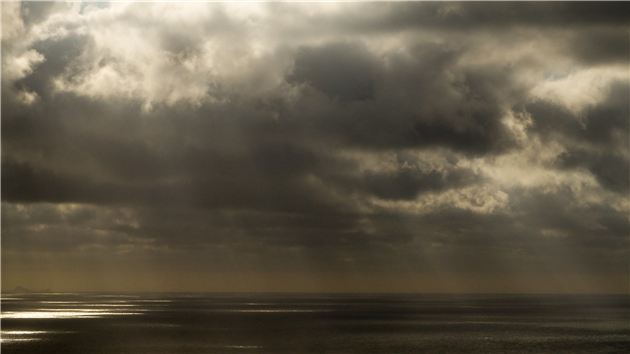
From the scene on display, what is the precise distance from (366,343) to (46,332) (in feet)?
217

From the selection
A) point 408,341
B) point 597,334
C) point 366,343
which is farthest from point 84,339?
point 597,334

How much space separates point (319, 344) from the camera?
Result: 8600 centimetres

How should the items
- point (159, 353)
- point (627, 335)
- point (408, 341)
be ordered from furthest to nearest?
point (627, 335) < point (408, 341) < point (159, 353)

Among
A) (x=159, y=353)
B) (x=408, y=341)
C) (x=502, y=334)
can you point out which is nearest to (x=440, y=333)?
(x=502, y=334)

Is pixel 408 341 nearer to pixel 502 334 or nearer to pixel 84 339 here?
pixel 502 334

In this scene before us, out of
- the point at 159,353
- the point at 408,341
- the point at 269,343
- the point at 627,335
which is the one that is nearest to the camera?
the point at 159,353

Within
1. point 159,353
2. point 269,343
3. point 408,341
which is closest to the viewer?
point 159,353

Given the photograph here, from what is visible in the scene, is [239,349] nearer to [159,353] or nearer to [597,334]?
[159,353]

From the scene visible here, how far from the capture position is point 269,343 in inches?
3381

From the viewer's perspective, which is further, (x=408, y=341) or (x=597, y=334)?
(x=597, y=334)

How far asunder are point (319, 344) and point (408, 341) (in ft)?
52.1

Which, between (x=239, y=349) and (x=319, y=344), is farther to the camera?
(x=319, y=344)

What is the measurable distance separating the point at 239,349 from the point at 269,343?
778 cm

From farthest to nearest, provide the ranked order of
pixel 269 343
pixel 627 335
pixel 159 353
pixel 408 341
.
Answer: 1. pixel 627 335
2. pixel 408 341
3. pixel 269 343
4. pixel 159 353
